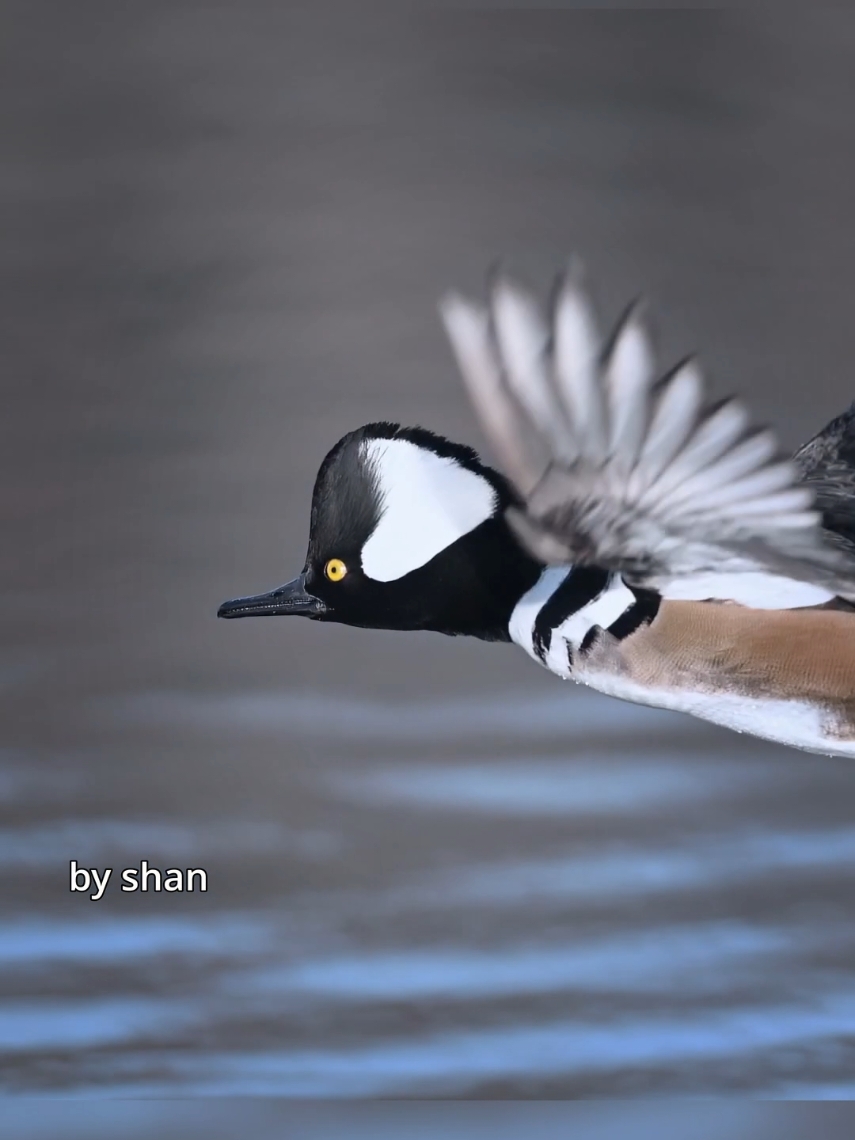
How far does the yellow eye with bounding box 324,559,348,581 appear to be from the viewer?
1.57 meters

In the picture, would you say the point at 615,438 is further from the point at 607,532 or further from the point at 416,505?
the point at 416,505

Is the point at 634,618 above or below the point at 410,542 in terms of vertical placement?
below

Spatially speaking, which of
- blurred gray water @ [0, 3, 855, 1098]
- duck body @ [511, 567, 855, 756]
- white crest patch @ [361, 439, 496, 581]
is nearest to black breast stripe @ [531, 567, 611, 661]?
duck body @ [511, 567, 855, 756]

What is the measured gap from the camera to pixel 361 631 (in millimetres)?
1980

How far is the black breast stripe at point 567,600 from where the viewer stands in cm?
144

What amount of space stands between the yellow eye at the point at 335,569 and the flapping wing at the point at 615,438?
335 mm

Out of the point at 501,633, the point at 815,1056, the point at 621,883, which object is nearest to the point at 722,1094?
the point at 815,1056

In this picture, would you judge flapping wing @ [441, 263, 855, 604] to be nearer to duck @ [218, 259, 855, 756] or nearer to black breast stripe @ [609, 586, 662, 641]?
duck @ [218, 259, 855, 756]

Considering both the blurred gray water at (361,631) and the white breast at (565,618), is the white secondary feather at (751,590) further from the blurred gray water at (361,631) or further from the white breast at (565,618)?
the blurred gray water at (361,631)

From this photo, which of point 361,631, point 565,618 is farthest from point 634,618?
point 361,631

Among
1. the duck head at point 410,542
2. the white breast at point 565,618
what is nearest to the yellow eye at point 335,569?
the duck head at point 410,542

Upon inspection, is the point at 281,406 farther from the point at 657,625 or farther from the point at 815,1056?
the point at 815,1056

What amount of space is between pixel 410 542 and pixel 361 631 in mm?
440

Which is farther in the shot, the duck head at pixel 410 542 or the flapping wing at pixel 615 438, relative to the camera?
the duck head at pixel 410 542
